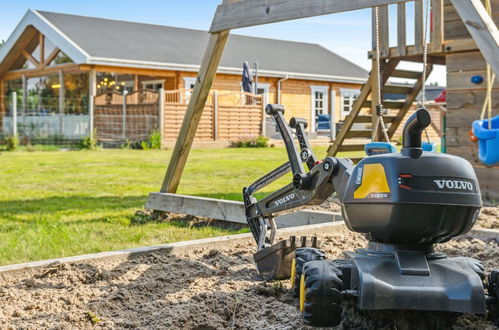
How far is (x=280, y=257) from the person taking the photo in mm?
3451

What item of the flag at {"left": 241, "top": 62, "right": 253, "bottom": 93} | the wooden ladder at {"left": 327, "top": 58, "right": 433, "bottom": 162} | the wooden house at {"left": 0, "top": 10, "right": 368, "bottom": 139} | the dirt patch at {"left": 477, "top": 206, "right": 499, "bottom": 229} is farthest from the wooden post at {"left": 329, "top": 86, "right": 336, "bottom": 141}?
the dirt patch at {"left": 477, "top": 206, "right": 499, "bottom": 229}

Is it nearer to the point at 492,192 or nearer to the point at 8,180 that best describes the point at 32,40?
the point at 8,180

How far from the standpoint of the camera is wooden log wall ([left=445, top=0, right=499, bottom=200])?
24.6 ft

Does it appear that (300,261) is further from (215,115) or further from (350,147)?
(215,115)

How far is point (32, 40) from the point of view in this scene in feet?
82.4

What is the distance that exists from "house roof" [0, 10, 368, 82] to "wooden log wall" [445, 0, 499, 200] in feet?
49.0

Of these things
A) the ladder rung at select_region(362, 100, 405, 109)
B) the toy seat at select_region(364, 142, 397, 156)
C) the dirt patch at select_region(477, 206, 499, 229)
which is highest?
the ladder rung at select_region(362, 100, 405, 109)

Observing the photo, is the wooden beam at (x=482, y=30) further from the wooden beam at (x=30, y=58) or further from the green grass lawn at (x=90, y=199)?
the wooden beam at (x=30, y=58)

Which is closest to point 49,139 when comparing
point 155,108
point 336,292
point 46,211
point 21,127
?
point 21,127

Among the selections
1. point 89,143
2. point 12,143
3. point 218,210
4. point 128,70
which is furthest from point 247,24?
point 128,70

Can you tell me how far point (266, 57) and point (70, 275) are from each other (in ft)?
83.6

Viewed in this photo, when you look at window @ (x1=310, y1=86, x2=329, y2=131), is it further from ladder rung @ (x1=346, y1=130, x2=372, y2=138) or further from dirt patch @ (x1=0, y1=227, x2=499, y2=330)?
dirt patch @ (x1=0, y1=227, x2=499, y2=330)

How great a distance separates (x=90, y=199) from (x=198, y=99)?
2.57m

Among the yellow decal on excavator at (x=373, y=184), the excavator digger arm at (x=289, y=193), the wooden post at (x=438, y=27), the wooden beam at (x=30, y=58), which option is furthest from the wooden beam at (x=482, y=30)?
the wooden beam at (x=30, y=58)
